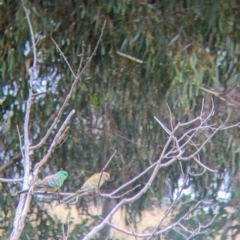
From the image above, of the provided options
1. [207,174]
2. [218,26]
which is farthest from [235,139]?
[218,26]

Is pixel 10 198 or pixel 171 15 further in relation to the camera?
pixel 10 198

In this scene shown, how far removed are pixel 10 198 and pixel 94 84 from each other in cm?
95

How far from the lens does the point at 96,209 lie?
4.48 m

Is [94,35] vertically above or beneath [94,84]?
above

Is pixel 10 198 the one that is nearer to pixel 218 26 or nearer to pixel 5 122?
pixel 5 122

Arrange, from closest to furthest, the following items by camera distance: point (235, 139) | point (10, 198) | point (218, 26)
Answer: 1. point (218, 26)
2. point (235, 139)
3. point (10, 198)

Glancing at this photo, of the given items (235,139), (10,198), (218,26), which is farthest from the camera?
(10,198)

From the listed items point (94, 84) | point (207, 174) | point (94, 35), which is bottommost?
point (207, 174)

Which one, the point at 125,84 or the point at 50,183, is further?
the point at 125,84

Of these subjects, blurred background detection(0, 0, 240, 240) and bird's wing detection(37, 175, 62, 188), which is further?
blurred background detection(0, 0, 240, 240)

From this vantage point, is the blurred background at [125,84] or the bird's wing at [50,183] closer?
the bird's wing at [50,183]

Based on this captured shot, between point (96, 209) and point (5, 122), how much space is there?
84 cm

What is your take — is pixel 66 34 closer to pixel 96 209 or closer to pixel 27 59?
pixel 27 59

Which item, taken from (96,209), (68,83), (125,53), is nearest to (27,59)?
(68,83)
